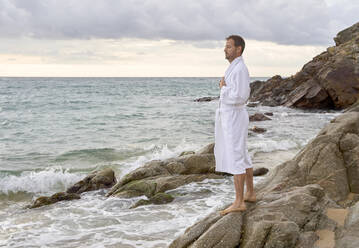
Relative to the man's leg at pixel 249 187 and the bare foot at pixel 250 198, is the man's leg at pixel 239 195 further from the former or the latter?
the bare foot at pixel 250 198

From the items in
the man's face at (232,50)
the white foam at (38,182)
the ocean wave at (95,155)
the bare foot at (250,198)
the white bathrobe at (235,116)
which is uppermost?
the man's face at (232,50)

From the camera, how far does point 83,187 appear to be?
11.9 metres

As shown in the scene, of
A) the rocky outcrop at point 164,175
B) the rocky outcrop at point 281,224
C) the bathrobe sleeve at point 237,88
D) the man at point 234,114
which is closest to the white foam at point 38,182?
the rocky outcrop at point 164,175

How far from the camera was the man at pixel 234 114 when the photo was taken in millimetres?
5348

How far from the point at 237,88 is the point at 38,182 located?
1025 cm

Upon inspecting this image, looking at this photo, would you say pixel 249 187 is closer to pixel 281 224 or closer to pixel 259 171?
pixel 281 224

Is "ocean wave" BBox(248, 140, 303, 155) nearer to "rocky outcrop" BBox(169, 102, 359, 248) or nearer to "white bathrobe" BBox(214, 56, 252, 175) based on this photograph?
"rocky outcrop" BBox(169, 102, 359, 248)

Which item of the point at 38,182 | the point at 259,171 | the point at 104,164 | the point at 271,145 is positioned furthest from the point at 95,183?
the point at 271,145

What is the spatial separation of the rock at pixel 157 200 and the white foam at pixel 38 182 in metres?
4.49

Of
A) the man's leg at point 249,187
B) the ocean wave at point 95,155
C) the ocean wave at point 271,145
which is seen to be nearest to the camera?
the man's leg at point 249,187

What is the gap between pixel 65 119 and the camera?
104ft

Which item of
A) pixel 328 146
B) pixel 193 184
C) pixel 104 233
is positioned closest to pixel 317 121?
pixel 193 184

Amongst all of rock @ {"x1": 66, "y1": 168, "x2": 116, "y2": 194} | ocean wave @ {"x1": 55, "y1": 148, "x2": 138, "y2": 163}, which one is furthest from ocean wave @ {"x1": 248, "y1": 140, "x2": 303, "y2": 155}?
rock @ {"x1": 66, "y1": 168, "x2": 116, "y2": 194}

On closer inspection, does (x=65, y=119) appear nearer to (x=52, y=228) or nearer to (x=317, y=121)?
(x=317, y=121)
